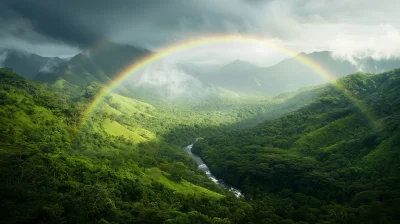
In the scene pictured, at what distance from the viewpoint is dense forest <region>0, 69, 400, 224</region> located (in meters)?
71.7

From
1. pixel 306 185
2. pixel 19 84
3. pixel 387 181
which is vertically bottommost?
pixel 306 185

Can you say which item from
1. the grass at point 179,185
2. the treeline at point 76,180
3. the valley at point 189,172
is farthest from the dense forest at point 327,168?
the treeline at point 76,180

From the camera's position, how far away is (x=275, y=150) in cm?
16738

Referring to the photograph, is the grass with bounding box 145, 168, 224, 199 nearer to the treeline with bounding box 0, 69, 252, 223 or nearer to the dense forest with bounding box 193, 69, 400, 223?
the treeline with bounding box 0, 69, 252, 223

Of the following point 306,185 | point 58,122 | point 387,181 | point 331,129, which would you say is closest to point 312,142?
point 331,129

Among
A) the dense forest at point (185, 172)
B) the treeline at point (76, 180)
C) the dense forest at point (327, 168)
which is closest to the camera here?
the treeline at point (76, 180)

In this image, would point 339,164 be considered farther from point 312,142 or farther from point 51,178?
point 51,178

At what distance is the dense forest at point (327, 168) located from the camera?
289 ft

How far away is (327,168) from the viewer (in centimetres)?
13500

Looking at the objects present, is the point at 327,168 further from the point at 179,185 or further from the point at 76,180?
the point at 76,180

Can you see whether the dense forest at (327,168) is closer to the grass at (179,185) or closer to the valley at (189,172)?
the valley at (189,172)

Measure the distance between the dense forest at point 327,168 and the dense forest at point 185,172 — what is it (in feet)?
1.70

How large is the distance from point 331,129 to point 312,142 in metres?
15.2

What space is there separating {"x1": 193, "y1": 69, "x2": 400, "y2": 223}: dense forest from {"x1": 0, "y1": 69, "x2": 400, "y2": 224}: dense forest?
52 cm
